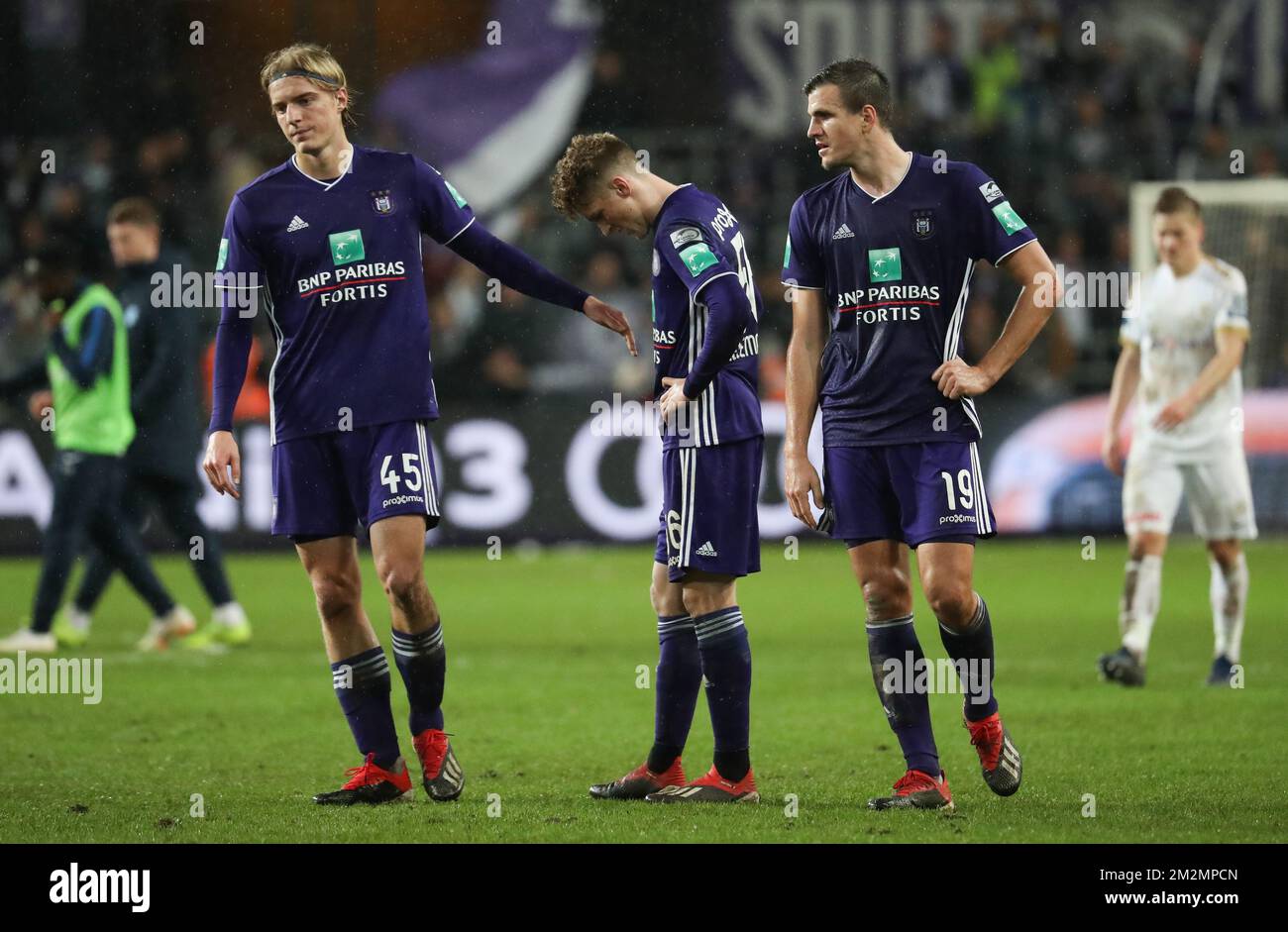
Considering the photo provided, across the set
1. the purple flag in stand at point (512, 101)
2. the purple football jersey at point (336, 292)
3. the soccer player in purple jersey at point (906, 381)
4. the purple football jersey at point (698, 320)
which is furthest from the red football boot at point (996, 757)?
the purple flag in stand at point (512, 101)

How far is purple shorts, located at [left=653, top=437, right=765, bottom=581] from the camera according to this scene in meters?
5.73

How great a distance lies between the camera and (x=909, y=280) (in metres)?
5.64

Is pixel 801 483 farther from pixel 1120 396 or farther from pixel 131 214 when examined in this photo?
pixel 131 214

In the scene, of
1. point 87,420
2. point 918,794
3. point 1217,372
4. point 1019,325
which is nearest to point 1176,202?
point 1217,372

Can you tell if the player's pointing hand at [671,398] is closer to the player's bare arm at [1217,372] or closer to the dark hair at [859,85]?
the dark hair at [859,85]

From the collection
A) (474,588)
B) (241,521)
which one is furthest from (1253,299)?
(241,521)

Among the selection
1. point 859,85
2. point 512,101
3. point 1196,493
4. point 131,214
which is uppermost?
point 512,101

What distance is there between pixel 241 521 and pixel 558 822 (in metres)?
10.9

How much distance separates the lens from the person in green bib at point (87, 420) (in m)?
10.0

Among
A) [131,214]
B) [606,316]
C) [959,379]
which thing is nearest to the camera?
[959,379]

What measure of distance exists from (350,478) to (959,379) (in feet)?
6.35

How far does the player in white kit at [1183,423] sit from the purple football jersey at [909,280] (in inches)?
134

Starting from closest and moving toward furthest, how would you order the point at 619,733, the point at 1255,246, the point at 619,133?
the point at 619,733 < the point at 1255,246 < the point at 619,133

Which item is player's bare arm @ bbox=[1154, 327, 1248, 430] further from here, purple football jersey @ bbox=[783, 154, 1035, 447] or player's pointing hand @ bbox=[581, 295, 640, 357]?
player's pointing hand @ bbox=[581, 295, 640, 357]
